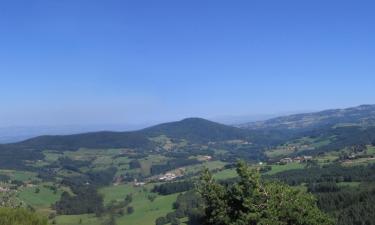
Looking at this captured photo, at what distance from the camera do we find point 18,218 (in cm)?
3812

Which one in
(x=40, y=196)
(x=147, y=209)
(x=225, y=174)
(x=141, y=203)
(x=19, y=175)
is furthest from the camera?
(x=19, y=175)

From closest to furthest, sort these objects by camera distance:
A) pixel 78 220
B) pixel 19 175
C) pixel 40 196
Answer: pixel 78 220 < pixel 40 196 < pixel 19 175

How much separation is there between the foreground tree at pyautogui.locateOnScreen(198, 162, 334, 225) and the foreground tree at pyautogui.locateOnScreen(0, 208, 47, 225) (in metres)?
13.3

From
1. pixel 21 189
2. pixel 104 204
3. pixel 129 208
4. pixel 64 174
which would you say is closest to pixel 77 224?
pixel 129 208

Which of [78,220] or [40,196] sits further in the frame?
[40,196]

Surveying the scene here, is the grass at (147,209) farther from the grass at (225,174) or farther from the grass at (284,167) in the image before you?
the grass at (284,167)

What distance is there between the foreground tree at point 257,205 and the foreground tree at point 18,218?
1327cm

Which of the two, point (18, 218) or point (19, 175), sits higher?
point (18, 218)

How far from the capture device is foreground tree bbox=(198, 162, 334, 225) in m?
29.2

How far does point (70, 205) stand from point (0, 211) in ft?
290

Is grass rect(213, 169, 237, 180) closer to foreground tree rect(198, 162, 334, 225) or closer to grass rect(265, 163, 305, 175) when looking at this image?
grass rect(265, 163, 305, 175)

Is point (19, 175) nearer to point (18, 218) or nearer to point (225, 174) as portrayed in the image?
point (225, 174)

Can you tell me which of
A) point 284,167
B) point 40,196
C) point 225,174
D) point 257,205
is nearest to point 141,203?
point 40,196

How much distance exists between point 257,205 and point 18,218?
18.2 metres
